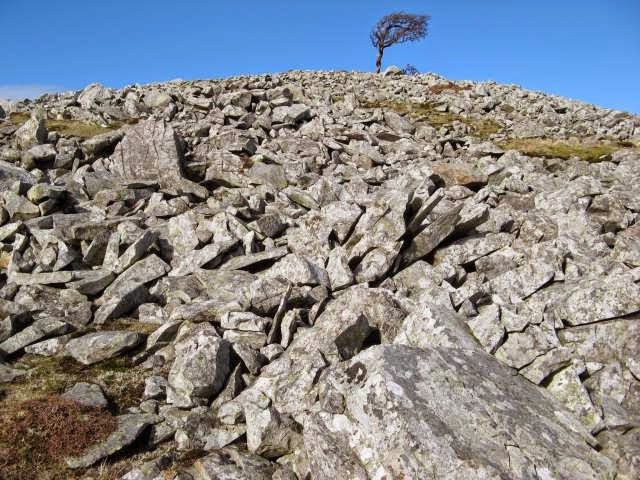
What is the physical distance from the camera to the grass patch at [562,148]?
161 feet

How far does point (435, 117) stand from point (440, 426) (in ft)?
214

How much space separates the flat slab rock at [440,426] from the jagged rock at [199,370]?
15.9ft

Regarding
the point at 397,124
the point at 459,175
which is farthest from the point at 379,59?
the point at 459,175

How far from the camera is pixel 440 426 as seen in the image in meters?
9.48

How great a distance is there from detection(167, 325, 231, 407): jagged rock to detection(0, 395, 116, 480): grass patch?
2102mm

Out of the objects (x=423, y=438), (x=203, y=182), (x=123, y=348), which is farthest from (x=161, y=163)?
(x=423, y=438)

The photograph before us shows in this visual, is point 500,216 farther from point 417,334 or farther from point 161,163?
point 161,163

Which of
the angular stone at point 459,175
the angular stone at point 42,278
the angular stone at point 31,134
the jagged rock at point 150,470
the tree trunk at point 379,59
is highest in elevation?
the tree trunk at point 379,59

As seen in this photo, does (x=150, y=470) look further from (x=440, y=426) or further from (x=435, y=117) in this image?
(x=435, y=117)

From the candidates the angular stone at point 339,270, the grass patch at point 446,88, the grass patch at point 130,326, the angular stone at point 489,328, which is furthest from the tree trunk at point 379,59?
the angular stone at point 489,328

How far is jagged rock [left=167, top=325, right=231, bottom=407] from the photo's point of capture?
1425cm

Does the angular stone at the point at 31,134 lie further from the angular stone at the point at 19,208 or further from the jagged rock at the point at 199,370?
the jagged rock at the point at 199,370

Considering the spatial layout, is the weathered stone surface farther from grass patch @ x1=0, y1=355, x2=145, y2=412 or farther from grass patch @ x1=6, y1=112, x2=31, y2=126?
grass patch @ x1=6, y1=112, x2=31, y2=126

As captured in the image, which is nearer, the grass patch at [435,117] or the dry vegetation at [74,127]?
the dry vegetation at [74,127]
